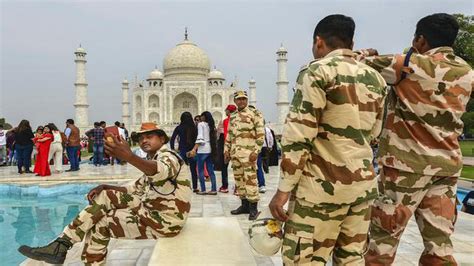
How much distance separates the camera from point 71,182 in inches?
353

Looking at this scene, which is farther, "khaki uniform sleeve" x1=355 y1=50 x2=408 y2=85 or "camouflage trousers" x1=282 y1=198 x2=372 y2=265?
"khaki uniform sleeve" x1=355 y1=50 x2=408 y2=85

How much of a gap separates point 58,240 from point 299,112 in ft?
6.83

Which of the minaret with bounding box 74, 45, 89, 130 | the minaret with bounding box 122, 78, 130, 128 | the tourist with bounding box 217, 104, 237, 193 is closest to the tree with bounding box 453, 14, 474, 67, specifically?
the tourist with bounding box 217, 104, 237, 193

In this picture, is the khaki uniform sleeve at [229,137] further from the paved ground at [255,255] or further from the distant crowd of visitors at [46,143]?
the distant crowd of visitors at [46,143]

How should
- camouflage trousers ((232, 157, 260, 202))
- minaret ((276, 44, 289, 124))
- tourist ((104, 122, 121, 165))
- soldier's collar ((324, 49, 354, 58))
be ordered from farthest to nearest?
minaret ((276, 44, 289, 124)) → camouflage trousers ((232, 157, 260, 202)) → tourist ((104, 122, 121, 165)) → soldier's collar ((324, 49, 354, 58))

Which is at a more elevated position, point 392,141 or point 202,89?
point 202,89

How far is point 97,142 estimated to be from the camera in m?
12.1

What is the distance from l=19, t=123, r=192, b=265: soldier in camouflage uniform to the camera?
2.77m

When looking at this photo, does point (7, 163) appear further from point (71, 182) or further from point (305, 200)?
point (305, 200)

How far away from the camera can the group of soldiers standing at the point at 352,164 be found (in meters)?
1.84

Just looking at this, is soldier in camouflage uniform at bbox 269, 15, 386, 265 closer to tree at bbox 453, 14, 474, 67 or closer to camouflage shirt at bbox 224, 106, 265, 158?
camouflage shirt at bbox 224, 106, 265, 158

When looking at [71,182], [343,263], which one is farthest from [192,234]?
[71,182]

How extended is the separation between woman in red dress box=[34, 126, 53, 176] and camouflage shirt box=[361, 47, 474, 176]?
9341 mm

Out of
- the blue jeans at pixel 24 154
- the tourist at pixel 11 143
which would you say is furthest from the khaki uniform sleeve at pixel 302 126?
the tourist at pixel 11 143
